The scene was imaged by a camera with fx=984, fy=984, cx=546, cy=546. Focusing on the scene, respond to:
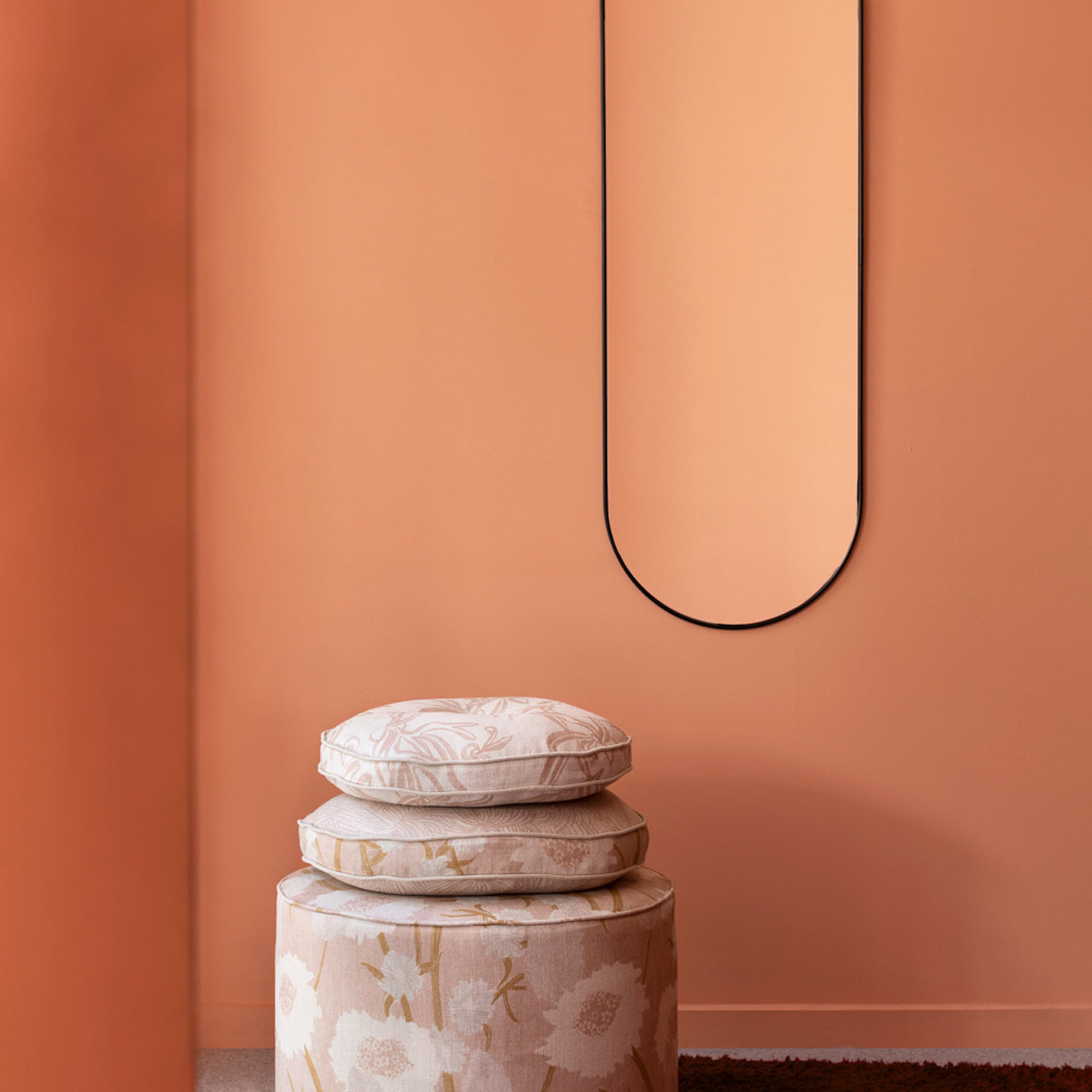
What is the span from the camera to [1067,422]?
1965 mm

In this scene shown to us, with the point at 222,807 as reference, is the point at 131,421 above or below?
above

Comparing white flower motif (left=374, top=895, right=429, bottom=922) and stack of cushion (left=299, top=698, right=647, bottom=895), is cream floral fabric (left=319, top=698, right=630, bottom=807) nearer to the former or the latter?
stack of cushion (left=299, top=698, right=647, bottom=895)

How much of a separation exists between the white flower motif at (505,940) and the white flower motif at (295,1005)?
0.84ft

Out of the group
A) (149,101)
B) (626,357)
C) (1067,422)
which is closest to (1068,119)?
(1067,422)

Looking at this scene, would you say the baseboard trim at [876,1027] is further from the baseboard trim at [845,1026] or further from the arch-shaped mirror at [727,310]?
the arch-shaped mirror at [727,310]

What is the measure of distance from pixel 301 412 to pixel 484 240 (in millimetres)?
501

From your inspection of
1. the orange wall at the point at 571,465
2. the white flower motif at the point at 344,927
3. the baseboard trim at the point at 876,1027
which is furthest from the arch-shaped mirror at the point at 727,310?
the white flower motif at the point at 344,927

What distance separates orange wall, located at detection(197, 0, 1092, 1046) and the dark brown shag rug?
0.23 metres

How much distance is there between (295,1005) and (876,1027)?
1.19m

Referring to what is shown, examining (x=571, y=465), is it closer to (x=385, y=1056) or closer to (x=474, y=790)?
(x=474, y=790)

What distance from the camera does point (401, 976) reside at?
1.26m

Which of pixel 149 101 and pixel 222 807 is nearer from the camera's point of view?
pixel 149 101

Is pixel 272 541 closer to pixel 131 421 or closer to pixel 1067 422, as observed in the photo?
pixel 131 421

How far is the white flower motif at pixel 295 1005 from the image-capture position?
51.8 inches
